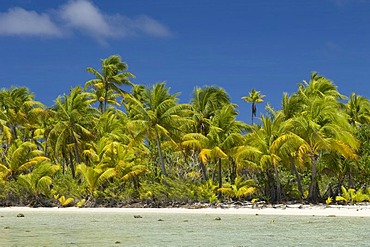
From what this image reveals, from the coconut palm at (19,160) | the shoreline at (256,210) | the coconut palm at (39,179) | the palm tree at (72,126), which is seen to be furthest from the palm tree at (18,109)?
the shoreline at (256,210)

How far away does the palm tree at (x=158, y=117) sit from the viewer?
30406 millimetres

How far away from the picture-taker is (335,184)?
32812mm

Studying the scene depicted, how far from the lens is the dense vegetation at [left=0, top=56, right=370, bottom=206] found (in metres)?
27.8

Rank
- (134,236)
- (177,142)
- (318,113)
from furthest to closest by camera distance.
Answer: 1. (177,142)
2. (318,113)
3. (134,236)

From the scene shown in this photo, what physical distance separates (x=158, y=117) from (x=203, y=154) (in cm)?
393

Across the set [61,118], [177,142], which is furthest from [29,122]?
[177,142]

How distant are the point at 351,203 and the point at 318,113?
514 cm

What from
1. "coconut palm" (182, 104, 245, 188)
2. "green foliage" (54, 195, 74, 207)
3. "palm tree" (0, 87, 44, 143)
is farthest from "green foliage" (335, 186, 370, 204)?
"palm tree" (0, 87, 44, 143)

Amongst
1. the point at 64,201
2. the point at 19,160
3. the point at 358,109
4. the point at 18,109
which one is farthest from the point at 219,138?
the point at 18,109

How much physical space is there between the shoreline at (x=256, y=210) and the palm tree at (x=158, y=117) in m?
3.91

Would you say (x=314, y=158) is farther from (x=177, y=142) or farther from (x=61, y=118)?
(x=61, y=118)

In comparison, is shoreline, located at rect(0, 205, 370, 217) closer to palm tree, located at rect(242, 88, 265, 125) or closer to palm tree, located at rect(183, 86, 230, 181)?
palm tree, located at rect(183, 86, 230, 181)

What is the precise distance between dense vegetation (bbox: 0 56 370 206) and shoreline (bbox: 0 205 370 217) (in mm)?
1433

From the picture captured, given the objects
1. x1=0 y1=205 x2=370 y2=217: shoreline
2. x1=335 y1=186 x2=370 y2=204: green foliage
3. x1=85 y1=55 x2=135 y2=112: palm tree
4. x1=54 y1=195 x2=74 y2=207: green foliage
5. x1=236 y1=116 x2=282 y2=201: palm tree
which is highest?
x1=85 y1=55 x2=135 y2=112: palm tree
